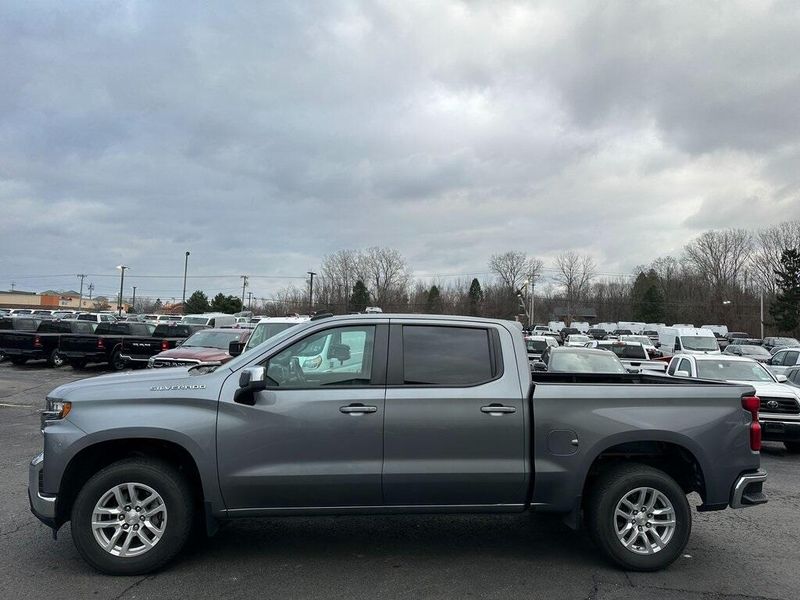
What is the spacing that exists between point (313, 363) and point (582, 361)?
410 inches

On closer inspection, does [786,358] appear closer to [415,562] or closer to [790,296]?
[415,562]

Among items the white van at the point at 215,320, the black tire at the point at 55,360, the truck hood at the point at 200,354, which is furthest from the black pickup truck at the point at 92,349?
the white van at the point at 215,320

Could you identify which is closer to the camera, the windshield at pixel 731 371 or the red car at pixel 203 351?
the windshield at pixel 731 371

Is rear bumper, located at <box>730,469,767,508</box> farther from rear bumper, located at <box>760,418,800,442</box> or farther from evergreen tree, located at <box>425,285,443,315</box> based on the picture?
evergreen tree, located at <box>425,285,443,315</box>

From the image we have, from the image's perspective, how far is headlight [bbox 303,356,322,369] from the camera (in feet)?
15.7

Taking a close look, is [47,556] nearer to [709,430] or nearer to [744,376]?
[709,430]

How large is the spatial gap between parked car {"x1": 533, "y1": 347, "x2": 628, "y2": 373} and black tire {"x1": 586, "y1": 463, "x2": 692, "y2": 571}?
352 inches

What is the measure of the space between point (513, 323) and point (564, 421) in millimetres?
920

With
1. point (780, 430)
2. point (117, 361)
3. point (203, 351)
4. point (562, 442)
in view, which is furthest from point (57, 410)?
point (117, 361)

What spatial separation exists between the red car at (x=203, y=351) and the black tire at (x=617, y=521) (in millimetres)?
9234

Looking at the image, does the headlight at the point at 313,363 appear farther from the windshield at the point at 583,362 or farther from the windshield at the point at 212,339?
the windshield at the point at 212,339

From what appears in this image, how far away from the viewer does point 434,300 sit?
9762 centimetres

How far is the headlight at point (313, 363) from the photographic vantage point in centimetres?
479

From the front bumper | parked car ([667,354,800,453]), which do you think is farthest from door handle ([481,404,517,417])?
parked car ([667,354,800,453])
